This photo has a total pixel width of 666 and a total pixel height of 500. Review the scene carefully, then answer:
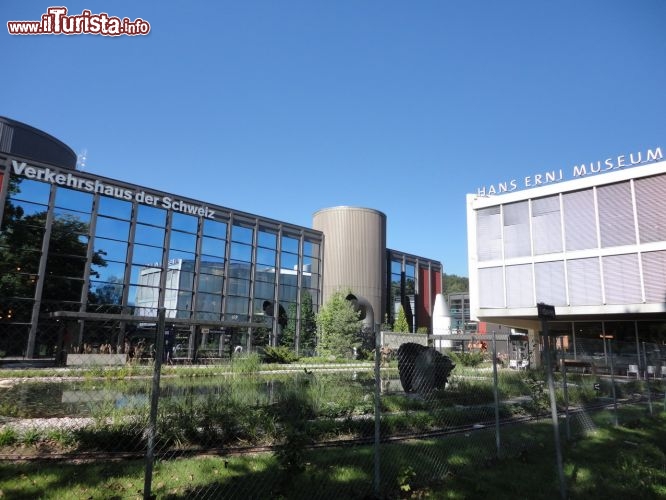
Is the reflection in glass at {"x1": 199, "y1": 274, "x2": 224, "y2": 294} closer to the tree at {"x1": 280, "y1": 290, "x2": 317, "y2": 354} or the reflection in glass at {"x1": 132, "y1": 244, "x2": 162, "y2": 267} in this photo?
the reflection in glass at {"x1": 132, "y1": 244, "x2": 162, "y2": 267}

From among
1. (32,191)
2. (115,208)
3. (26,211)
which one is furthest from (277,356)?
(32,191)

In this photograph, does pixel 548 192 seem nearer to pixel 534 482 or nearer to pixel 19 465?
pixel 534 482

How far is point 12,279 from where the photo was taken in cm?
2669

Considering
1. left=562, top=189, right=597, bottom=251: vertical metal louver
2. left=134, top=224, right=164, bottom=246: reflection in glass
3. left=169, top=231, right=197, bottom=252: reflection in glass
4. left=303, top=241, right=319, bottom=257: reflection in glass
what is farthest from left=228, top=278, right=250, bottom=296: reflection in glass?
left=562, top=189, right=597, bottom=251: vertical metal louver

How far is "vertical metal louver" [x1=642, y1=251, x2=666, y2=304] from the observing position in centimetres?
2656

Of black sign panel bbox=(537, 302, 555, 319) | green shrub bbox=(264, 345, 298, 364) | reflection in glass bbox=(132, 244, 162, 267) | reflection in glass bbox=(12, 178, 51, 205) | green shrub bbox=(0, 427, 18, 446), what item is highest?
reflection in glass bbox=(12, 178, 51, 205)

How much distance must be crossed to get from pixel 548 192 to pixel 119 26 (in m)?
26.8

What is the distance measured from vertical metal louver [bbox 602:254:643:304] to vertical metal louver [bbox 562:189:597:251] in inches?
60.8

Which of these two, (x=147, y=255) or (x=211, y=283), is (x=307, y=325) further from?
(x=147, y=255)

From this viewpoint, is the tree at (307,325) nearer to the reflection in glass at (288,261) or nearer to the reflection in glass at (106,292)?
the reflection in glass at (288,261)

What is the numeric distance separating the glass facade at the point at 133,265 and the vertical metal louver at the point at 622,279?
75.7 feet

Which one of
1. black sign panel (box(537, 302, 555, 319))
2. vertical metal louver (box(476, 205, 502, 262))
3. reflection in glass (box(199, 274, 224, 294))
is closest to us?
black sign panel (box(537, 302, 555, 319))

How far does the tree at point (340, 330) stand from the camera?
37156 millimetres

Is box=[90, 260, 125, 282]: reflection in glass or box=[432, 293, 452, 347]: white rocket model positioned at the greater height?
box=[90, 260, 125, 282]: reflection in glass
